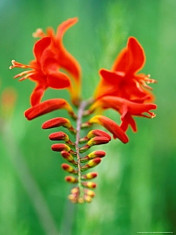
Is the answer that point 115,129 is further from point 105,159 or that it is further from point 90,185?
point 105,159

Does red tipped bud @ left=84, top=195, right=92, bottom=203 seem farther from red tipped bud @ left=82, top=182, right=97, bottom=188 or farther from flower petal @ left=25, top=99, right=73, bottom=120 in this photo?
flower petal @ left=25, top=99, right=73, bottom=120

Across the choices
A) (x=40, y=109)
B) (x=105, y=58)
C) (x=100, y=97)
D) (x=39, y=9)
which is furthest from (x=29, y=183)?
(x=39, y=9)

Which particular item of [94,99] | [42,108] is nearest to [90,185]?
[42,108]

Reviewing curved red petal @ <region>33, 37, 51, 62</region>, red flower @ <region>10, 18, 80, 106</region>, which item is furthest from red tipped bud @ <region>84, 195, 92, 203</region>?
curved red petal @ <region>33, 37, 51, 62</region>

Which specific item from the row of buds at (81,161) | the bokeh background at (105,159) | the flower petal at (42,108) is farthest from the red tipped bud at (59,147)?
the bokeh background at (105,159)

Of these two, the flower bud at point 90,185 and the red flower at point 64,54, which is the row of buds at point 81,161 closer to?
the flower bud at point 90,185

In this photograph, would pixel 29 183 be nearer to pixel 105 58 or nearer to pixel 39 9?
pixel 105 58
